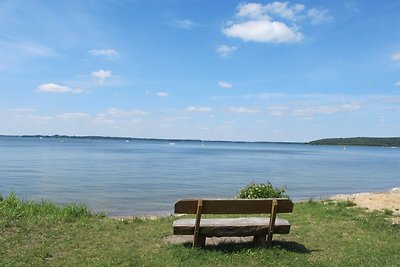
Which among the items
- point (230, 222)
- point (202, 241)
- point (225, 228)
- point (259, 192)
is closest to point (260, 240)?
point (230, 222)

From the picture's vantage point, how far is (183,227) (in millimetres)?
8531

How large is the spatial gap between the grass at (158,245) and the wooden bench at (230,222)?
30 cm

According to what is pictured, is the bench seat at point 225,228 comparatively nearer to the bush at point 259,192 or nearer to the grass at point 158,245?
the grass at point 158,245

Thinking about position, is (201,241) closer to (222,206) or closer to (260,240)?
(222,206)

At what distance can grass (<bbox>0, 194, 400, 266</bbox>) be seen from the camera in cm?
788

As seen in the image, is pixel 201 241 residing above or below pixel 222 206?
below

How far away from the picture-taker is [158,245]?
9062 mm

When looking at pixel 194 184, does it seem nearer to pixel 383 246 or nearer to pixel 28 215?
pixel 28 215

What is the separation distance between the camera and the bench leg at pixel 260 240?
29.0 ft

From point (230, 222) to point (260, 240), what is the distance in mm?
731

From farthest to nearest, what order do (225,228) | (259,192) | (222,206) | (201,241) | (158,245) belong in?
(259,192)
(158,245)
(201,241)
(225,228)
(222,206)

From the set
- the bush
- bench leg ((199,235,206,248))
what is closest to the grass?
bench leg ((199,235,206,248))

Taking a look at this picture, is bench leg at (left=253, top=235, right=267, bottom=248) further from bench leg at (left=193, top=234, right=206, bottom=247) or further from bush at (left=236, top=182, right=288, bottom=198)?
bush at (left=236, top=182, right=288, bottom=198)

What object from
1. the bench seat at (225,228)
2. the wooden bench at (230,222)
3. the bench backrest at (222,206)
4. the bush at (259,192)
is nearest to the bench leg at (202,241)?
the wooden bench at (230,222)
